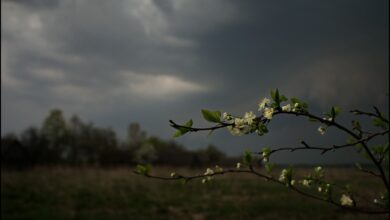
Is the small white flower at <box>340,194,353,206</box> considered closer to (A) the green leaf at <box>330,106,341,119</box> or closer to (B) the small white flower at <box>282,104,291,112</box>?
(A) the green leaf at <box>330,106,341,119</box>

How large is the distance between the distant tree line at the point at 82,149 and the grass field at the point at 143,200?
17331 mm

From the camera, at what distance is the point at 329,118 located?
1.94 meters

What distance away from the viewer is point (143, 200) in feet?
49.8

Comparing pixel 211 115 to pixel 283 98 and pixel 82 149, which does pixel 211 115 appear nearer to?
pixel 283 98

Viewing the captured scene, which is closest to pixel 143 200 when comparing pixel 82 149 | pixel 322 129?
pixel 322 129

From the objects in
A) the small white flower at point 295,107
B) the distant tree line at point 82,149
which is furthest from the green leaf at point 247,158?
the distant tree line at point 82,149

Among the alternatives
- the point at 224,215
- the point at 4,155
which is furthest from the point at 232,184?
the point at 4,155

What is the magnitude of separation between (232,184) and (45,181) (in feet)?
25.1

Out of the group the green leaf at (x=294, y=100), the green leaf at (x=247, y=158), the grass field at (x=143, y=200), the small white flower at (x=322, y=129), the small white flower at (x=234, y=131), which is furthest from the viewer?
the grass field at (x=143, y=200)

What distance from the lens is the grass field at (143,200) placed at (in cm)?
1277

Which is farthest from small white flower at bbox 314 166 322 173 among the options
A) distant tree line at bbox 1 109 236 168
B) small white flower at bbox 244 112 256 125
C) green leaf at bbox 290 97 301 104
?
distant tree line at bbox 1 109 236 168

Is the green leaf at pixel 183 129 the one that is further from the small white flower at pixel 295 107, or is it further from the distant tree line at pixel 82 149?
the distant tree line at pixel 82 149

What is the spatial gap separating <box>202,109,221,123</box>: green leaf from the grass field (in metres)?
11.0

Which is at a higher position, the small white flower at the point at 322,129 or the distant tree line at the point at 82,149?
the distant tree line at the point at 82,149
